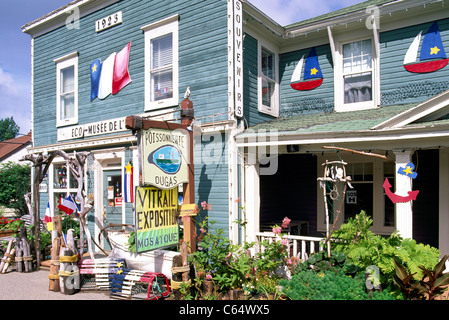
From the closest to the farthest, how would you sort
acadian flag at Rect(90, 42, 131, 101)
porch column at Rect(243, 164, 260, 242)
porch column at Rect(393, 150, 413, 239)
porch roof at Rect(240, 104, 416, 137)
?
porch column at Rect(393, 150, 413, 239) → porch roof at Rect(240, 104, 416, 137) → porch column at Rect(243, 164, 260, 242) → acadian flag at Rect(90, 42, 131, 101)

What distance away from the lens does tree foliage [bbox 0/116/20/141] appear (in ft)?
219

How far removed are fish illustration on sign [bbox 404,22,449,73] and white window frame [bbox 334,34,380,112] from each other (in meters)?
0.65

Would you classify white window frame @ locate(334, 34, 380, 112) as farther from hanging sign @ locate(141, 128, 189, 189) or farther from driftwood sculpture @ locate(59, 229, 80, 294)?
driftwood sculpture @ locate(59, 229, 80, 294)

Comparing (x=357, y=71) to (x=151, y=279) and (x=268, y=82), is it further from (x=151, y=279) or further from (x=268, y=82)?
(x=151, y=279)

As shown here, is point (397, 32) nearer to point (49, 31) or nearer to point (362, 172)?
point (362, 172)

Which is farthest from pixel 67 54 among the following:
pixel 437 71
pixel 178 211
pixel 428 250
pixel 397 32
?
pixel 428 250

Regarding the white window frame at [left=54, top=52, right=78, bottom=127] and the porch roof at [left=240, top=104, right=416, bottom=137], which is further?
the white window frame at [left=54, top=52, right=78, bottom=127]

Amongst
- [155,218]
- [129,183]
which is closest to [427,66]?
[155,218]

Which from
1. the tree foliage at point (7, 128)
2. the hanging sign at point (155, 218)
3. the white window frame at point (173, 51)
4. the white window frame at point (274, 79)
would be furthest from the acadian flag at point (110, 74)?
the tree foliage at point (7, 128)

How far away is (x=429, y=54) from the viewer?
736 centimetres

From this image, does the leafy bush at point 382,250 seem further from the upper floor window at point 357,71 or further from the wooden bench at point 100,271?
the wooden bench at point 100,271

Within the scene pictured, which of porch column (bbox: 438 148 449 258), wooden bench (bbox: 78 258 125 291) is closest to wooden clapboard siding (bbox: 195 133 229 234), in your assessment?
wooden bench (bbox: 78 258 125 291)

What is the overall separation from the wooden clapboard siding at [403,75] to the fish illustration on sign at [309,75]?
1398mm
